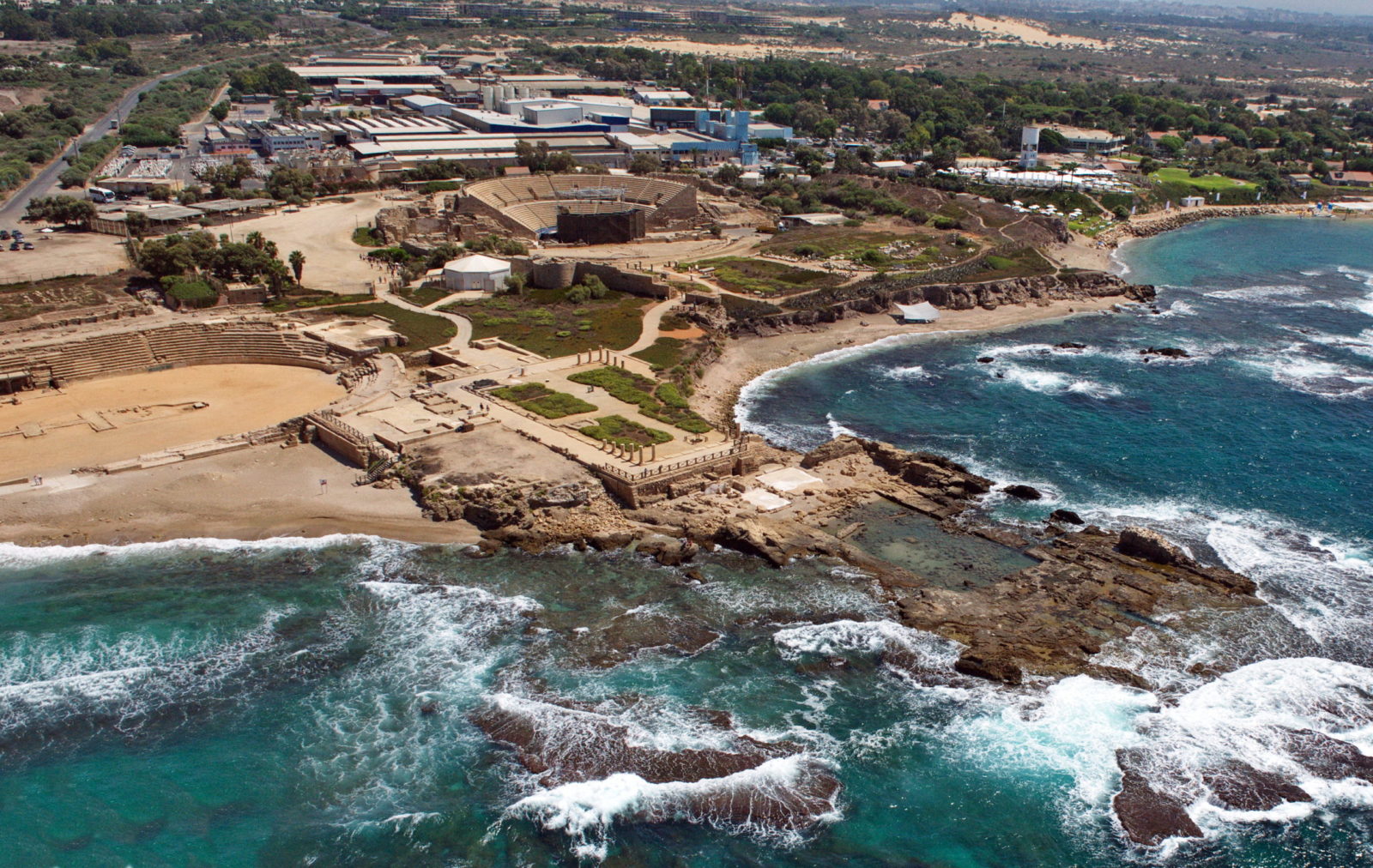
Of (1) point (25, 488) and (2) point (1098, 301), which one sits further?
(2) point (1098, 301)

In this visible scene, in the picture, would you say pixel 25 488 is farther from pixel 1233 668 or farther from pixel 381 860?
pixel 1233 668

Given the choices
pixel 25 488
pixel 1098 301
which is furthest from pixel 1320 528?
pixel 25 488

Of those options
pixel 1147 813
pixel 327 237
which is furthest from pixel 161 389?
pixel 1147 813

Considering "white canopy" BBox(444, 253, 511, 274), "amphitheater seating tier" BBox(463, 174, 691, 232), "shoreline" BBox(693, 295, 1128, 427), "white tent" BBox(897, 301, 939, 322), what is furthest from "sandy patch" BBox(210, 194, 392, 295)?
"white tent" BBox(897, 301, 939, 322)

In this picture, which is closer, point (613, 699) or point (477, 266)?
point (613, 699)

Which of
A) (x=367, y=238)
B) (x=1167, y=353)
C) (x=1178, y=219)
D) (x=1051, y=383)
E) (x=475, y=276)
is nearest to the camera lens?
(x=1051, y=383)

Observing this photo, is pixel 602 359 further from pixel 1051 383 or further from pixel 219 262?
pixel 219 262
